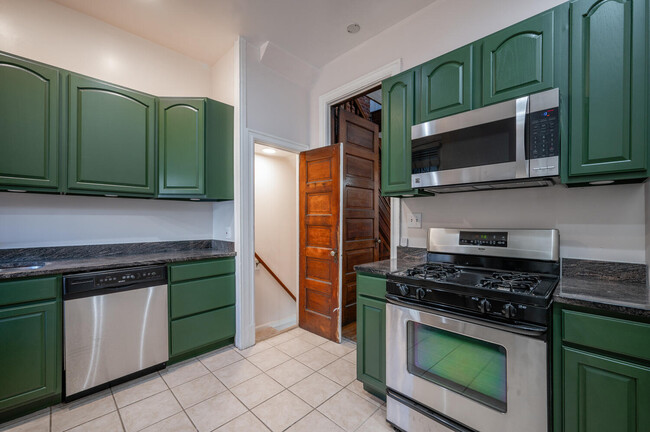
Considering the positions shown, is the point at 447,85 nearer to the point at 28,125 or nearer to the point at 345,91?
the point at 345,91

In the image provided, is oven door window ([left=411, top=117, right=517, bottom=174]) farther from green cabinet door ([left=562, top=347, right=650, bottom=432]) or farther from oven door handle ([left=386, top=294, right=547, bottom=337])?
green cabinet door ([left=562, top=347, right=650, bottom=432])

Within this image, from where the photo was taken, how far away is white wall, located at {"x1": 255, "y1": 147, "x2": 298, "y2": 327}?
3.75 meters

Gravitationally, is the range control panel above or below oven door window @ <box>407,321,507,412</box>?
above

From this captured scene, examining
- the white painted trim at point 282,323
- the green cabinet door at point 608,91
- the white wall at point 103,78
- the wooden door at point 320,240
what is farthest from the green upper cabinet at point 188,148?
the green cabinet door at point 608,91

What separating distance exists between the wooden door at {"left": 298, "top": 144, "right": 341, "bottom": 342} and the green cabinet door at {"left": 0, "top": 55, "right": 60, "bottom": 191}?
7.12 ft

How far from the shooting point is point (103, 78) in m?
2.57

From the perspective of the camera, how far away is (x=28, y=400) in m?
1.77

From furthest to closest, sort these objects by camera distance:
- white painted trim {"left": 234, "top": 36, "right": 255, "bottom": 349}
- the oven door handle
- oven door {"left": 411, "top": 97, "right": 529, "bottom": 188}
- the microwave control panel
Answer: white painted trim {"left": 234, "top": 36, "right": 255, "bottom": 349} → oven door {"left": 411, "top": 97, "right": 529, "bottom": 188} → the microwave control panel → the oven door handle

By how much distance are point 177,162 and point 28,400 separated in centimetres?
199

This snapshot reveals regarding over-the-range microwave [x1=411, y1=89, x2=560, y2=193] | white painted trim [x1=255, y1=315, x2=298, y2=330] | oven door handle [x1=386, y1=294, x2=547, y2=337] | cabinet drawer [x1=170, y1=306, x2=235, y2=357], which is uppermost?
over-the-range microwave [x1=411, y1=89, x2=560, y2=193]

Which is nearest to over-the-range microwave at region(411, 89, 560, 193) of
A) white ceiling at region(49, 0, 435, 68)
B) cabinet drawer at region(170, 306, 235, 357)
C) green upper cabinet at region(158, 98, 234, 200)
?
white ceiling at region(49, 0, 435, 68)

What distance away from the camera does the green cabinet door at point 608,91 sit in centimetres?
129

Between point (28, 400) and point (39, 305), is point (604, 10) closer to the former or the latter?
point (39, 305)

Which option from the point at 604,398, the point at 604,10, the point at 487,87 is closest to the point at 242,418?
the point at 604,398
